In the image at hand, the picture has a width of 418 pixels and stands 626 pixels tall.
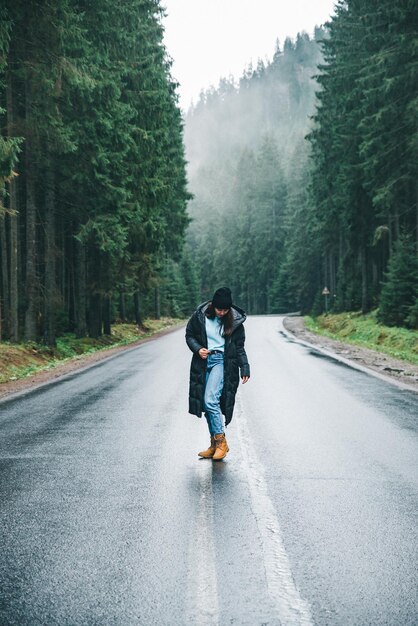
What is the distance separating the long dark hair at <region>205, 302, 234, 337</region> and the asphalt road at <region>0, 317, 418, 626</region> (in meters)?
1.45

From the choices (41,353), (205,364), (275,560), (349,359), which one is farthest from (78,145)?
(275,560)

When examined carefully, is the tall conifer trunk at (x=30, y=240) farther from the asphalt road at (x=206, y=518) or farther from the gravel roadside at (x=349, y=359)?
the asphalt road at (x=206, y=518)

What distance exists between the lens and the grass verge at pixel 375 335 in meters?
20.2

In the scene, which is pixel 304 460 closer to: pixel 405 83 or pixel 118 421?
pixel 118 421

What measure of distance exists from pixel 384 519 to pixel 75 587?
2461 mm

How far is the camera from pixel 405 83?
2497 centimetres

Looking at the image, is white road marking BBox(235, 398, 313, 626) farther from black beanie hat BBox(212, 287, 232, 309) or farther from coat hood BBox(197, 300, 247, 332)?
black beanie hat BBox(212, 287, 232, 309)

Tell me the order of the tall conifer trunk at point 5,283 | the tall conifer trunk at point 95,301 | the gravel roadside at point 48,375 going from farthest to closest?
1. the tall conifer trunk at point 95,301
2. the tall conifer trunk at point 5,283
3. the gravel roadside at point 48,375

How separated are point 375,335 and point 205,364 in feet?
64.1

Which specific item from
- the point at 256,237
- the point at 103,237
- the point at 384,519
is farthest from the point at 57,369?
the point at 256,237

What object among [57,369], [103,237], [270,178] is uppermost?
[270,178]

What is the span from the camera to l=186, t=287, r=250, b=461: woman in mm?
6520

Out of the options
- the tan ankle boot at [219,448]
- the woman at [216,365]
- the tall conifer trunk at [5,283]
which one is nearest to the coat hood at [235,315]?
the woman at [216,365]

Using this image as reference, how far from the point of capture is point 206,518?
4.61 m
